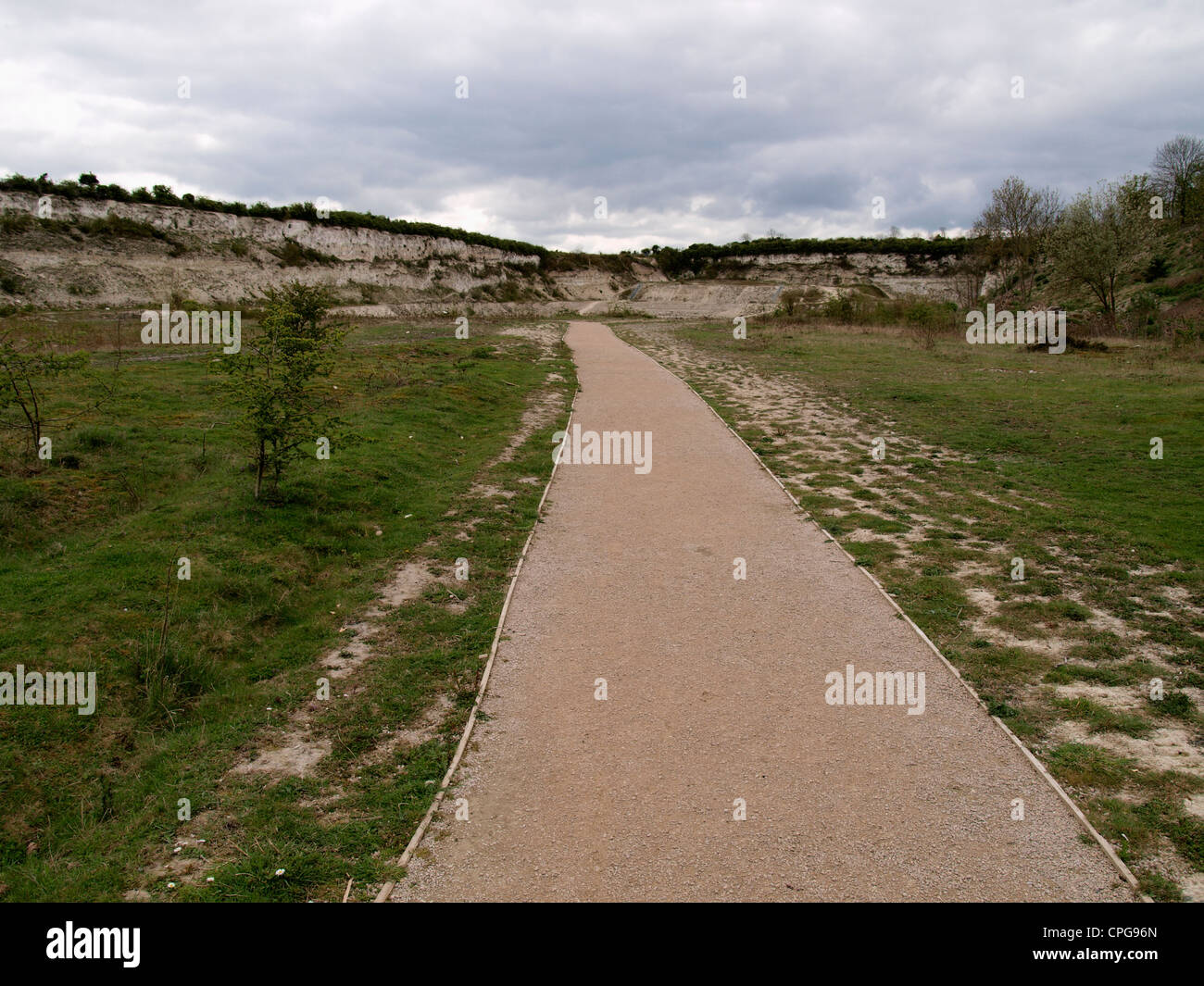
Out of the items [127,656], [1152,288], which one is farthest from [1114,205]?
[127,656]

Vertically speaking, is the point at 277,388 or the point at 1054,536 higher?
the point at 277,388

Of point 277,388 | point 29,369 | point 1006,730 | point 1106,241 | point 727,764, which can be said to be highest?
point 1106,241

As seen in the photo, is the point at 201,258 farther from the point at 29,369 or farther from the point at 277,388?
the point at 277,388

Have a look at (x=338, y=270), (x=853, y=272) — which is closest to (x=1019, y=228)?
(x=853, y=272)

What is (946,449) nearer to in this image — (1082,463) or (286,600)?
(1082,463)

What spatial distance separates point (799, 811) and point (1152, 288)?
5140 centimetres

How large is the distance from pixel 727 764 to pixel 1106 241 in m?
42.9

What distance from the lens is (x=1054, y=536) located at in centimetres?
1020

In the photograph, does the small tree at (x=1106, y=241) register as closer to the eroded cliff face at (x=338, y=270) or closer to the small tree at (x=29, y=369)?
the eroded cliff face at (x=338, y=270)

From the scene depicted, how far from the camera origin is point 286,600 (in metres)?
8.37

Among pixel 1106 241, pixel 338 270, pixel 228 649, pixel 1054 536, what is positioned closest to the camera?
pixel 228 649

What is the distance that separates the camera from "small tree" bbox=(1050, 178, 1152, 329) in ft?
120

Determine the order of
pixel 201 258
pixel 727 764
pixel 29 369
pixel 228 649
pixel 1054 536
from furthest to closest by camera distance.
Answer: pixel 201 258 → pixel 29 369 → pixel 1054 536 → pixel 228 649 → pixel 727 764

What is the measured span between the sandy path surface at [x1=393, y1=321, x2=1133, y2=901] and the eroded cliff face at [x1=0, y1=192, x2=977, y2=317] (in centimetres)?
2833
